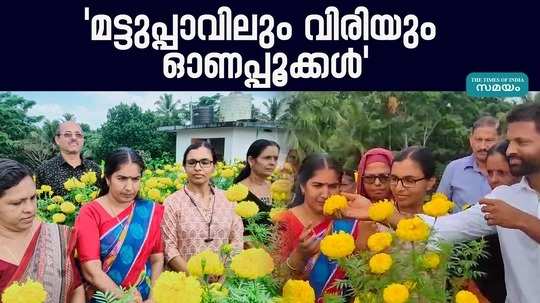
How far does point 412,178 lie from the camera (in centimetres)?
110

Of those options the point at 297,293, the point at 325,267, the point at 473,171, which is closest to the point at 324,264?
the point at 325,267

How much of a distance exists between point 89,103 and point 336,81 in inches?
21.2

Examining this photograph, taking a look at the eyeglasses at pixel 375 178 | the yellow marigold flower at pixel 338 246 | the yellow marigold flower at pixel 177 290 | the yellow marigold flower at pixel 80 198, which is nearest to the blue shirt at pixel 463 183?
the eyeglasses at pixel 375 178

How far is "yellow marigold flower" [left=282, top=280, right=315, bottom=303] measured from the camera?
36.5 inches

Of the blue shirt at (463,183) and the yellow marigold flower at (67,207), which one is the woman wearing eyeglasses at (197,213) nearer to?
the yellow marigold flower at (67,207)

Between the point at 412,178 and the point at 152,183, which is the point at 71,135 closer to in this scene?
the point at 152,183

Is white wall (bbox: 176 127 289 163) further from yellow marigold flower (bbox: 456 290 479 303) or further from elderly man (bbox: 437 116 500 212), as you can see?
yellow marigold flower (bbox: 456 290 479 303)

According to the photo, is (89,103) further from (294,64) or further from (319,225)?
(319,225)

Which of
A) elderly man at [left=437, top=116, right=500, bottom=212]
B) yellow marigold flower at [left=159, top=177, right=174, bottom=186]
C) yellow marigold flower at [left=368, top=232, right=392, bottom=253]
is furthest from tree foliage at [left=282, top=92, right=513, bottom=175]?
yellow marigold flower at [left=159, top=177, right=174, bottom=186]

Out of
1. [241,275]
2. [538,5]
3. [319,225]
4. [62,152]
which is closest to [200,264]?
[241,275]

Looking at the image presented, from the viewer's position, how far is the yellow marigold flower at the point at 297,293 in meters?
0.93

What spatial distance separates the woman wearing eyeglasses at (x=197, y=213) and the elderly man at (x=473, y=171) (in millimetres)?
461

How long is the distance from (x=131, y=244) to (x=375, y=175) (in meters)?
0.53

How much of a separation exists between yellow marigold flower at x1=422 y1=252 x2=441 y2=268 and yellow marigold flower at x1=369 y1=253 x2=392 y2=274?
0.06 metres
